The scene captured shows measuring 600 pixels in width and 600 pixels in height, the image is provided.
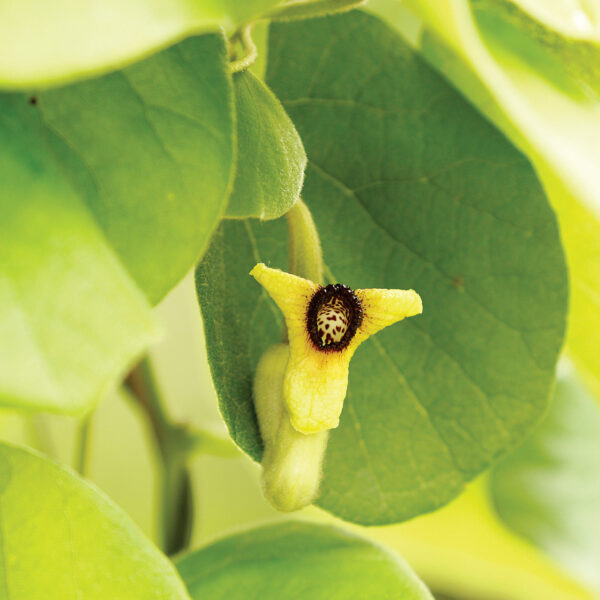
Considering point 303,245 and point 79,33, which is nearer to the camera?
point 79,33

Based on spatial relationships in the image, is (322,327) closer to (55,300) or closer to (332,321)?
(332,321)

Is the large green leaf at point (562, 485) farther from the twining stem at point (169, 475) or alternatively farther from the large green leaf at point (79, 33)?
the large green leaf at point (79, 33)

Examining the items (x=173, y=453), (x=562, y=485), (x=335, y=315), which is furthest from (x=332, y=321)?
(x=562, y=485)

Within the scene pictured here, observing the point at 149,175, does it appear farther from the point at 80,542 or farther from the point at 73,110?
the point at 80,542

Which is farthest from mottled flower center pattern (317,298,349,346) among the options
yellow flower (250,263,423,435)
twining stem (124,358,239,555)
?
twining stem (124,358,239,555)

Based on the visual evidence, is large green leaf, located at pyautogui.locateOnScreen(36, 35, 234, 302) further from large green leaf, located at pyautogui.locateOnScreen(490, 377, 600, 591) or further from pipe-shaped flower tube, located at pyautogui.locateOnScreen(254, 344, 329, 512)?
large green leaf, located at pyautogui.locateOnScreen(490, 377, 600, 591)
